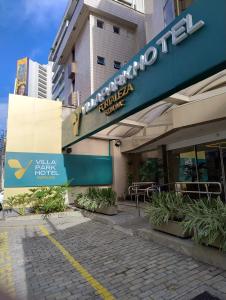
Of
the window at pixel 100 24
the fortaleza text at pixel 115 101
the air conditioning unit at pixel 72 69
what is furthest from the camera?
the air conditioning unit at pixel 72 69

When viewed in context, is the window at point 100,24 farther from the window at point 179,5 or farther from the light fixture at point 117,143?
the light fixture at point 117,143

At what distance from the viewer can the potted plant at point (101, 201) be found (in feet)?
32.2

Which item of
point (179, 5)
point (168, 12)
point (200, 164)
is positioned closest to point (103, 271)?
point (200, 164)

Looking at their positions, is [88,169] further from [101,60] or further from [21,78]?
[21,78]

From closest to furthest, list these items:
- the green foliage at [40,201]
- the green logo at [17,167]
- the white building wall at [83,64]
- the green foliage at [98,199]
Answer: the green foliage at [98,199], the green foliage at [40,201], the green logo at [17,167], the white building wall at [83,64]

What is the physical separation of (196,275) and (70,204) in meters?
10.6

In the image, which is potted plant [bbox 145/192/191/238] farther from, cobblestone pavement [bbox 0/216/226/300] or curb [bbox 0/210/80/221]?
curb [bbox 0/210/80/221]

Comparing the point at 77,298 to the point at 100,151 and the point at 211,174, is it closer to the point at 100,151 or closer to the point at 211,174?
the point at 211,174

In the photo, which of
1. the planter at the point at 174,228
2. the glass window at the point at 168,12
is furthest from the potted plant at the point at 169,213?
the glass window at the point at 168,12

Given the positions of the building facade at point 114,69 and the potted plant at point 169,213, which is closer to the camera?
the potted plant at point 169,213

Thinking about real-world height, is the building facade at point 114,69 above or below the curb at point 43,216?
above

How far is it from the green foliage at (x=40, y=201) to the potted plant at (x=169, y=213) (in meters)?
6.33

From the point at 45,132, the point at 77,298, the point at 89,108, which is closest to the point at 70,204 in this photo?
the point at 45,132

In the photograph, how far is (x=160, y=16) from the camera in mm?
12609
